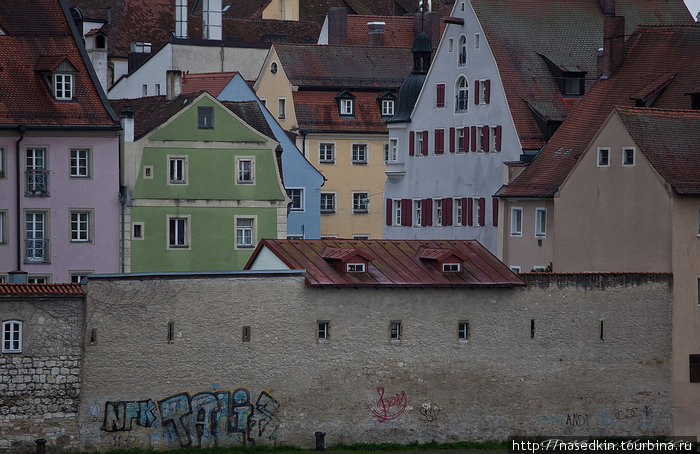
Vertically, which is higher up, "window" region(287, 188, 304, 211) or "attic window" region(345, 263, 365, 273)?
"window" region(287, 188, 304, 211)

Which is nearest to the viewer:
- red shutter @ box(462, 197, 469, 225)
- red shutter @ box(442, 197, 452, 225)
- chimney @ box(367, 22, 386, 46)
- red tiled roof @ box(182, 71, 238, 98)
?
red shutter @ box(462, 197, 469, 225)

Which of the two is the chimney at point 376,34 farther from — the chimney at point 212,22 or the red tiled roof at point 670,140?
the red tiled roof at point 670,140

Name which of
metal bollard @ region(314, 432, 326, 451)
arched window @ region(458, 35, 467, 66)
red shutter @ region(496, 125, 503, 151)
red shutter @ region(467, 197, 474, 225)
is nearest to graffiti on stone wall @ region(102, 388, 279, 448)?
metal bollard @ region(314, 432, 326, 451)

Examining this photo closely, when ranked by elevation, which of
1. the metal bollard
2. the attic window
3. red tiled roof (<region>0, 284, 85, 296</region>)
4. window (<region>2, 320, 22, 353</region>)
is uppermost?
the attic window

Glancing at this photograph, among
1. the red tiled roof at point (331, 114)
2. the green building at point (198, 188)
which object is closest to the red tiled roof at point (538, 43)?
the green building at point (198, 188)

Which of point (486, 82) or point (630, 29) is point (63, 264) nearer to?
point (486, 82)

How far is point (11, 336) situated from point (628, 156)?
22.2 metres

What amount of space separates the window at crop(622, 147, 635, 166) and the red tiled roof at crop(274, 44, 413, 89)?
41620mm

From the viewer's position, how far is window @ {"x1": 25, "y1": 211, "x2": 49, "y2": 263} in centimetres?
6600

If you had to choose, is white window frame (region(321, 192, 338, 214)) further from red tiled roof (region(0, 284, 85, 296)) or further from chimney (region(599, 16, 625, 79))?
red tiled roof (region(0, 284, 85, 296))

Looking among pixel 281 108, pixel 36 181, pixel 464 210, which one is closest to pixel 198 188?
pixel 36 181

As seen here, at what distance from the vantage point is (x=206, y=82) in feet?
305

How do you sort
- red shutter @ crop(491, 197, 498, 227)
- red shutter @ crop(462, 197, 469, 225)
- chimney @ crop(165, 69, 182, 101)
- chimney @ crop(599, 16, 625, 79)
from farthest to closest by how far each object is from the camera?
red shutter @ crop(462, 197, 469, 225), red shutter @ crop(491, 197, 498, 227), chimney @ crop(165, 69, 182, 101), chimney @ crop(599, 16, 625, 79)

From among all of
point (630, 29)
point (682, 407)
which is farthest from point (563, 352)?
point (630, 29)
